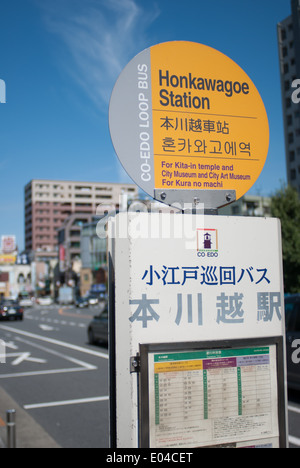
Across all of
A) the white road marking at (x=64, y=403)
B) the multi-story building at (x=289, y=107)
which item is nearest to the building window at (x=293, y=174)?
the multi-story building at (x=289, y=107)

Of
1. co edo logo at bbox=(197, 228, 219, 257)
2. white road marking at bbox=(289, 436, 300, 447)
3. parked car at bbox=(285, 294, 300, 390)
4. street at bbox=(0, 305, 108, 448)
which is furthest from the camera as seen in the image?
parked car at bbox=(285, 294, 300, 390)

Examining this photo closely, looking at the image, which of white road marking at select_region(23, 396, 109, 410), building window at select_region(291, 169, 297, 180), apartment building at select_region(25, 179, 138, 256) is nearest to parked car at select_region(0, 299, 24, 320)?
white road marking at select_region(23, 396, 109, 410)

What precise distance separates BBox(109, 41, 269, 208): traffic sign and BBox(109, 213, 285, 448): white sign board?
336mm

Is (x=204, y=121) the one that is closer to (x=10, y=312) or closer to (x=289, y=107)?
(x=10, y=312)

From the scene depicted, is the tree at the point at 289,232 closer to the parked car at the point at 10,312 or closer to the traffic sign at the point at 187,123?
the parked car at the point at 10,312

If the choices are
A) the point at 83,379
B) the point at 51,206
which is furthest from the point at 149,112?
Answer: the point at 51,206

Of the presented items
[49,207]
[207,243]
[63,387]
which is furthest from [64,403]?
[49,207]

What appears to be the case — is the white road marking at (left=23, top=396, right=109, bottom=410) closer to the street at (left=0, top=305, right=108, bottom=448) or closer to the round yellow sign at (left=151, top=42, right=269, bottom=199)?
the street at (left=0, top=305, right=108, bottom=448)

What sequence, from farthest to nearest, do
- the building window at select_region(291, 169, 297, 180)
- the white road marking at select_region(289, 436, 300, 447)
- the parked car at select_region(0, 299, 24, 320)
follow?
1. the building window at select_region(291, 169, 297, 180)
2. the parked car at select_region(0, 299, 24, 320)
3. the white road marking at select_region(289, 436, 300, 447)

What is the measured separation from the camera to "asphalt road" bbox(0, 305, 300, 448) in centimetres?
680

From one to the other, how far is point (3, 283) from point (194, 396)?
4102 inches

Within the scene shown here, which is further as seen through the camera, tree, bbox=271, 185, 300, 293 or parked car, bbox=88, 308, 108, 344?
tree, bbox=271, 185, 300, 293

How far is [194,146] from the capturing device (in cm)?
252

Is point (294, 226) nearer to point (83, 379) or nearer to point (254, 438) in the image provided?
point (83, 379)
